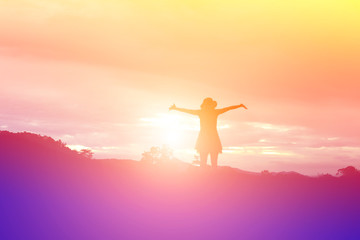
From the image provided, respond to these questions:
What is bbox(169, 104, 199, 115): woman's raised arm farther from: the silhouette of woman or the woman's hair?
the woman's hair

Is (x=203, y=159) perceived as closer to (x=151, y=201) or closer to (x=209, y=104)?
(x=209, y=104)

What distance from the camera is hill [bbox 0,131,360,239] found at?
55.3ft

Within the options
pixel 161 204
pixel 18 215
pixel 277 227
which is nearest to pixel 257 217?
pixel 277 227

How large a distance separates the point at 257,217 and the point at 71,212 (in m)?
6.73

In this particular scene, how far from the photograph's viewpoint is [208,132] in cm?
2197

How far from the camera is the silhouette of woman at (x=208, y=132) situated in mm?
21609

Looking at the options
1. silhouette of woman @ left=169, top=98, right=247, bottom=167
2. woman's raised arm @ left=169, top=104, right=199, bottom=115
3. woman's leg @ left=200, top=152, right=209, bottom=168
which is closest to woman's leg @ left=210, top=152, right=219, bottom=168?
silhouette of woman @ left=169, top=98, right=247, bottom=167

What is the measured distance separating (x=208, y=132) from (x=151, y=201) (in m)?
4.67

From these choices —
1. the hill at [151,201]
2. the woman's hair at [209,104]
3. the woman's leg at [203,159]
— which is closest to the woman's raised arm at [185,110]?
the woman's hair at [209,104]

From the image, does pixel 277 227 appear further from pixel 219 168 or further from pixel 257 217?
pixel 219 168

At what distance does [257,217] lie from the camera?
18.5 meters

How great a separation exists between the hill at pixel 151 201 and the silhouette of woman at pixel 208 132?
2.66 ft

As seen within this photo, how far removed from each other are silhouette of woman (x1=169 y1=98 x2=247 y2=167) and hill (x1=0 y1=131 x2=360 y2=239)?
809 mm

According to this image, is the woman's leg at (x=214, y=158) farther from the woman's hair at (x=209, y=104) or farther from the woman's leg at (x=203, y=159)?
the woman's hair at (x=209, y=104)
